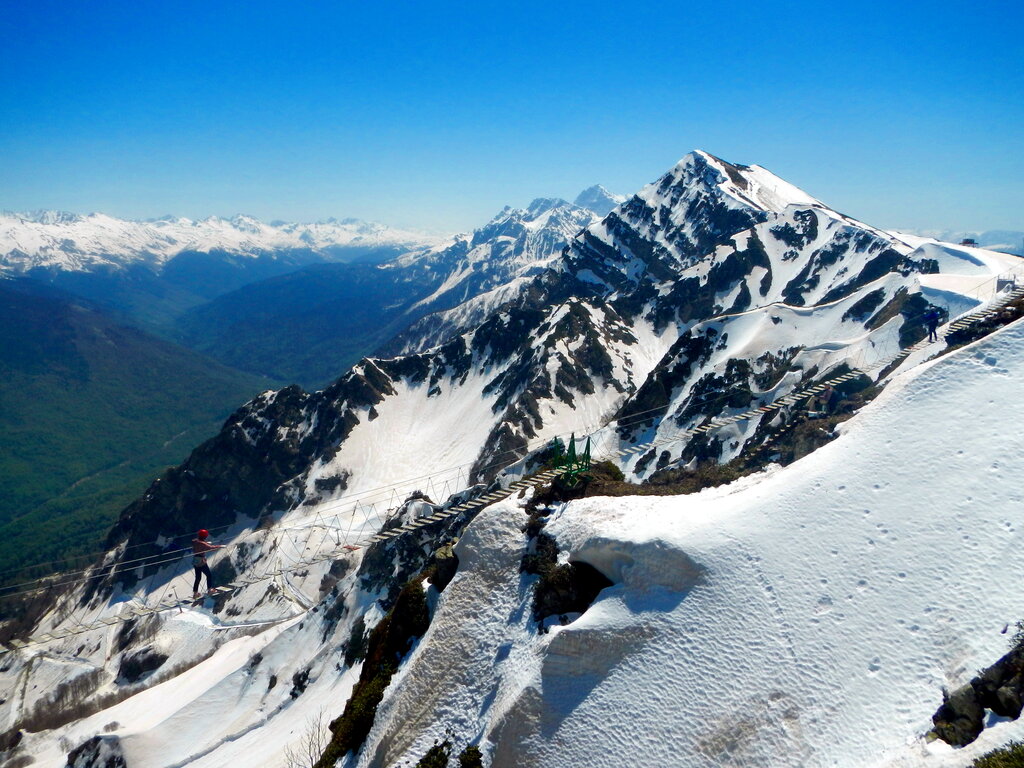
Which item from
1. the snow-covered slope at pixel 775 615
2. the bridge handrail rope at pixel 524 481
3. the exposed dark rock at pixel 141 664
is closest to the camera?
the snow-covered slope at pixel 775 615

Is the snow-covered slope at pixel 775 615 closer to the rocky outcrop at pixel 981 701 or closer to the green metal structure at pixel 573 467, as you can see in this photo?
the rocky outcrop at pixel 981 701

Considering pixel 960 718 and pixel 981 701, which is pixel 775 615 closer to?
pixel 960 718

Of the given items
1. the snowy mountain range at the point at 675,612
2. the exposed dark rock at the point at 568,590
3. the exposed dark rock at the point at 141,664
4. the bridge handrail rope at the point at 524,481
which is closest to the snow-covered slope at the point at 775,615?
the snowy mountain range at the point at 675,612

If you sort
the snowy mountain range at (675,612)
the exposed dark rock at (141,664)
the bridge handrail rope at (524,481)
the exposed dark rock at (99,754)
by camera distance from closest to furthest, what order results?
the snowy mountain range at (675,612) < the bridge handrail rope at (524,481) < the exposed dark rock at (99,754) < the exposed dark rock at (141,664)

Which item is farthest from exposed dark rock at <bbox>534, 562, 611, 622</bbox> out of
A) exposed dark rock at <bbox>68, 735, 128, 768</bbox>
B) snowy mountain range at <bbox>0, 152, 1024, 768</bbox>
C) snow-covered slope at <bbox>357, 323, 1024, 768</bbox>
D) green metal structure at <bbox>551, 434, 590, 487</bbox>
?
exposed dark rock at <bbox>68, 735, 128, 768</bbox>

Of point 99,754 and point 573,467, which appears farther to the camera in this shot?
point 99,754

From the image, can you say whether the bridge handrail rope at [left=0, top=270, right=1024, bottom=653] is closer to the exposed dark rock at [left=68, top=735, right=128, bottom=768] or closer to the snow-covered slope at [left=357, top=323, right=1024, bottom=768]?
the snow-covered slope at [left=357, top=323, right=1024, bottom=768]

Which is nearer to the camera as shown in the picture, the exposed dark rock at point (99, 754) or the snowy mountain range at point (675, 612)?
the snowy mountain range at point (675, 612)

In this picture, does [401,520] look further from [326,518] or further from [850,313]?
[850,313]

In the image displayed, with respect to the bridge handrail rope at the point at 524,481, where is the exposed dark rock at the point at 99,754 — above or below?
below

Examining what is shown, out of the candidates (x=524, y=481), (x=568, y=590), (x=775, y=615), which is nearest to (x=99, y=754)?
(x=524, y=481)
